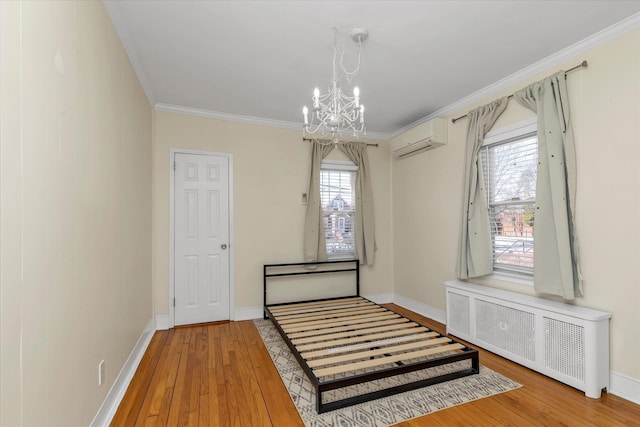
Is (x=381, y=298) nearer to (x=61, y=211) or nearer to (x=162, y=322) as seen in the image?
(x=162, y=322)

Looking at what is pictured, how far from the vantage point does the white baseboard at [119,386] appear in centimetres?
180

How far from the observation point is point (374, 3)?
6.33 feet

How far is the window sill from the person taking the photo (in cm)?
274

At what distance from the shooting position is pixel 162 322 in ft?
11.5

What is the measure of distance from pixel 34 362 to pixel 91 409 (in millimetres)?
780

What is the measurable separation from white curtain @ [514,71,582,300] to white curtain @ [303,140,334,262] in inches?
94.6

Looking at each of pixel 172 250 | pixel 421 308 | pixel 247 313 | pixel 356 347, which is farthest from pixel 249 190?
pixel 421 308

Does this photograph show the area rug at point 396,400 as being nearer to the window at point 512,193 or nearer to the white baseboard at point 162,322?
the window at point 512,193

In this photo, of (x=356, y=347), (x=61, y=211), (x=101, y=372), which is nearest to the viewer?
(x=61, y=211)

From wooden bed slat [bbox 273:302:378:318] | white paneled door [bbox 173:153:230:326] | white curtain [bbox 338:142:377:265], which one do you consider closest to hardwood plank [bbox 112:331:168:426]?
white paneled door [bbox 173:153:230:326]

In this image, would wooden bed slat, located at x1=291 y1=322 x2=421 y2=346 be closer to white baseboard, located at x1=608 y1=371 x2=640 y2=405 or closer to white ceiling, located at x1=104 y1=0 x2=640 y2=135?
white baseboard, located at x1=608 y1=371 x2=640 y2=405

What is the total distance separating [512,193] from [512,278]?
83 cm

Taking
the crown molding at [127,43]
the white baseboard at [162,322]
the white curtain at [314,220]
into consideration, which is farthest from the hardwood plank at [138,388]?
the crown molding at [127,43]

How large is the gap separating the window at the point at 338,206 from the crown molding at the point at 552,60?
1.53 m
